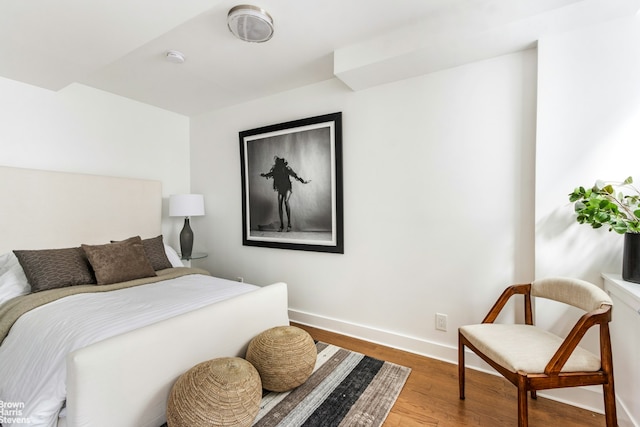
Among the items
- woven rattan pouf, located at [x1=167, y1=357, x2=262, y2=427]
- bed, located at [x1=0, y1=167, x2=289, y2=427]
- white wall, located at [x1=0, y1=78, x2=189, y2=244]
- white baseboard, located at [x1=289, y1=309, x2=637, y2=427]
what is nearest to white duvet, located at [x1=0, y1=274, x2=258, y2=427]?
bed, located at [x1=0, y1=167, x2=289, y2=427]

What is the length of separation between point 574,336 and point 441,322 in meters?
1.05

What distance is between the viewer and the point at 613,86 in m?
1.61

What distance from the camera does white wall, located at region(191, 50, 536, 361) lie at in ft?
6.49

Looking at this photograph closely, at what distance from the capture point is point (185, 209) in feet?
10.6

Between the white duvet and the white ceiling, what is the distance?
5.50 ft

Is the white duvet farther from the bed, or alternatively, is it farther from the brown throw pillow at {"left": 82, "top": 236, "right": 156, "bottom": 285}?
the brown throw pillow at {"left": 82, "top": 236, "right": 156, "bottom": 285}

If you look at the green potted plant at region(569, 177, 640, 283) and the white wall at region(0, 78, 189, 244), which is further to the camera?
the white wall at region(0, 78, 189, 244)

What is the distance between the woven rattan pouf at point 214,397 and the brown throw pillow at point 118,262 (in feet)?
4.30

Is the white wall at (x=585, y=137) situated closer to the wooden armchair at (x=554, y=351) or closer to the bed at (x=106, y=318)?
the wooden armchair at (x=554, y=351)

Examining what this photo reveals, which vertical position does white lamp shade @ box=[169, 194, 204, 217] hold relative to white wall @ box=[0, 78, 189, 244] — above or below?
below

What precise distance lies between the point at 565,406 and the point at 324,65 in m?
2.88

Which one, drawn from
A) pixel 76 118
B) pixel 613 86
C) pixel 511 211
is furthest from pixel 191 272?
pixel 613 86

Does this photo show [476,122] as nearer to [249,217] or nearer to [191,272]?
[249,217]

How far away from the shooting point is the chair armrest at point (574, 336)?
48.8 inches
